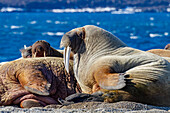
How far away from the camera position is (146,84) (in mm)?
4609

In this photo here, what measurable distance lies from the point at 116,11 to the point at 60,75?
164 m

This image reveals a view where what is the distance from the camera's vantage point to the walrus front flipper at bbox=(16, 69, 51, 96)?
16.3 ft

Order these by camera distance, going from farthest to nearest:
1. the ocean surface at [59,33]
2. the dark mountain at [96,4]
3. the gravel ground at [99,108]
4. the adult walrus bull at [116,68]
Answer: the dark mountain at [96,4] → the ocean surface at [59,33] → the adult walrus bull at [116,68] → the gravel ground at [99,108]

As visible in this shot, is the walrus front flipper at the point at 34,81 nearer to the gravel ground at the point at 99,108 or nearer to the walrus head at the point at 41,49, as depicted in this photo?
the gravel ground at the point at 99,108

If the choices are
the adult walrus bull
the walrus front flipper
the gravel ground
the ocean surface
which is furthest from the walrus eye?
the ocean surface

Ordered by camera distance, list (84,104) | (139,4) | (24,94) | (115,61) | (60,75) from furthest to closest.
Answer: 1. (139,4)
2. (60,75)
3. (24,94)
4. (115,61)
5. (84,104)

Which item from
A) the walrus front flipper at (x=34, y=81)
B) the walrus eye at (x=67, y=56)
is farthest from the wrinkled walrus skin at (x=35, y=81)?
the walrus eye at (x=67, y=56)

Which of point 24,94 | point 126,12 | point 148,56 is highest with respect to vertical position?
point 148,56

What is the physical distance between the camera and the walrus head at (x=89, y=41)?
5137 mm

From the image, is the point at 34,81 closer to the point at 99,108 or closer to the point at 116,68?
the point at 116,68

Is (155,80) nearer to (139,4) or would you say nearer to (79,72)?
(79,72)

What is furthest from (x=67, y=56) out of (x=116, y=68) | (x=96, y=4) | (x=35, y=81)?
(x=96, y=4)

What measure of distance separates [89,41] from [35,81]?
3.32 feet

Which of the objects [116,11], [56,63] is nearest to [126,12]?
[116,11]
